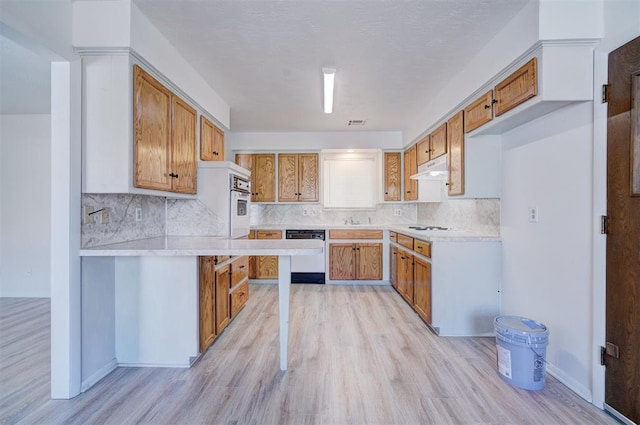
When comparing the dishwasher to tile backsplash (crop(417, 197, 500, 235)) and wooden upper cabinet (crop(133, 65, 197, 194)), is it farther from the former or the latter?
wooden upper cabinet (crop(133, 65, 197, 194))

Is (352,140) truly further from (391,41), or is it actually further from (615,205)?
(615,205)

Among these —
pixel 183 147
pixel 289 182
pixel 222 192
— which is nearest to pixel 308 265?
pixel 289 182

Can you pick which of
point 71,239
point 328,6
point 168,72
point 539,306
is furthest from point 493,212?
point 71,239

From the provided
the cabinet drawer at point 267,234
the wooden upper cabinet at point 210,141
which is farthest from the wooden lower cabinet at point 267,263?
the wooden upper cabinet at point 210,141

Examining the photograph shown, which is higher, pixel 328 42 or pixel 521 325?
pixel 328 42

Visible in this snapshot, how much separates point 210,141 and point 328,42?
1691 millimetres

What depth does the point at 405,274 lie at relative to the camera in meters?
3.84

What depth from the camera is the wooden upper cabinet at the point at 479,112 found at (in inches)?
95.5

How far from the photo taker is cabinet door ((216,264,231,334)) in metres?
2.70

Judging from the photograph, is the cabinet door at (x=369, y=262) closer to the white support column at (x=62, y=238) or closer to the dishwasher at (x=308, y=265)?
the dishwasher at (x=308, y=265)

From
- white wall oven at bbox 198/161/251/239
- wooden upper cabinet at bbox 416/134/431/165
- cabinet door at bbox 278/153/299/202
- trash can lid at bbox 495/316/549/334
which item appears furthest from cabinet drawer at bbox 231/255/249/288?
wooden upper cabinet at bbox 416/134/431/165

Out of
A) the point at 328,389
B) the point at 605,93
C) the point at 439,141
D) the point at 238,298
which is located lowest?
the point at 328,389

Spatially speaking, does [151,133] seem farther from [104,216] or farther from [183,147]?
[104,216]

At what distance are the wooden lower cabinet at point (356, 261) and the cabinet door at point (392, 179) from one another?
89cm
